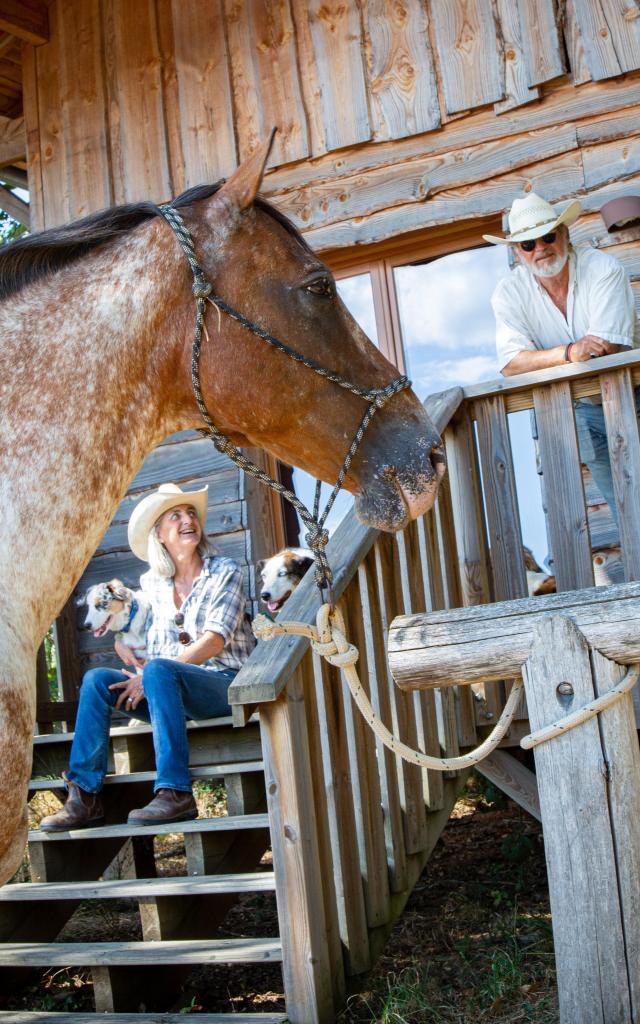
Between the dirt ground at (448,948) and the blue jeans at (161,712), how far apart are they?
83 cm

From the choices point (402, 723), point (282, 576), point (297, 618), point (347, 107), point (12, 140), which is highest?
point (12, 140)

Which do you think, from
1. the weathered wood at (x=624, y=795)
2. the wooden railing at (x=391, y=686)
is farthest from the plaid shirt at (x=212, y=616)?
the weathered wood at (x=624, y=795)

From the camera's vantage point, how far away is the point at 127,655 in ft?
17.1

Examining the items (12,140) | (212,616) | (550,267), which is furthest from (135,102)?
(212,616)

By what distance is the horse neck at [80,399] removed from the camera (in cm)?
193

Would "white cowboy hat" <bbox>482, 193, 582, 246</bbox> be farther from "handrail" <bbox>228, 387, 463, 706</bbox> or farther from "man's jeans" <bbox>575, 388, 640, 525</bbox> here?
"handrail" <bbox>228, 387, 463, 706</bbox>

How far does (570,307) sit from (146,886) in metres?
2.85

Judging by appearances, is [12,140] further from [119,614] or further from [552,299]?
[552,299]

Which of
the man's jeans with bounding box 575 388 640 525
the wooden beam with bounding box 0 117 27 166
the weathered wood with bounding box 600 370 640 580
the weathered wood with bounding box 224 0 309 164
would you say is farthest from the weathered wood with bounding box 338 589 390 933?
the wooden beam with bounding box 0 117 27 166

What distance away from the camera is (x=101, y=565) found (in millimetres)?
6527

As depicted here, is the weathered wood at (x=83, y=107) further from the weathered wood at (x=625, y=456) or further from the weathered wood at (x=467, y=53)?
the weathered wood at (x=625, y=456)

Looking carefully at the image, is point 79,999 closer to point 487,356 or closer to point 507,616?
point 507,616

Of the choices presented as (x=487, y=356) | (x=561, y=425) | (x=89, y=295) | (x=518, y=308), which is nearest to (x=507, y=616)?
(x=89, y=295)

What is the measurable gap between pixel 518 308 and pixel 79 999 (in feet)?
11.1
